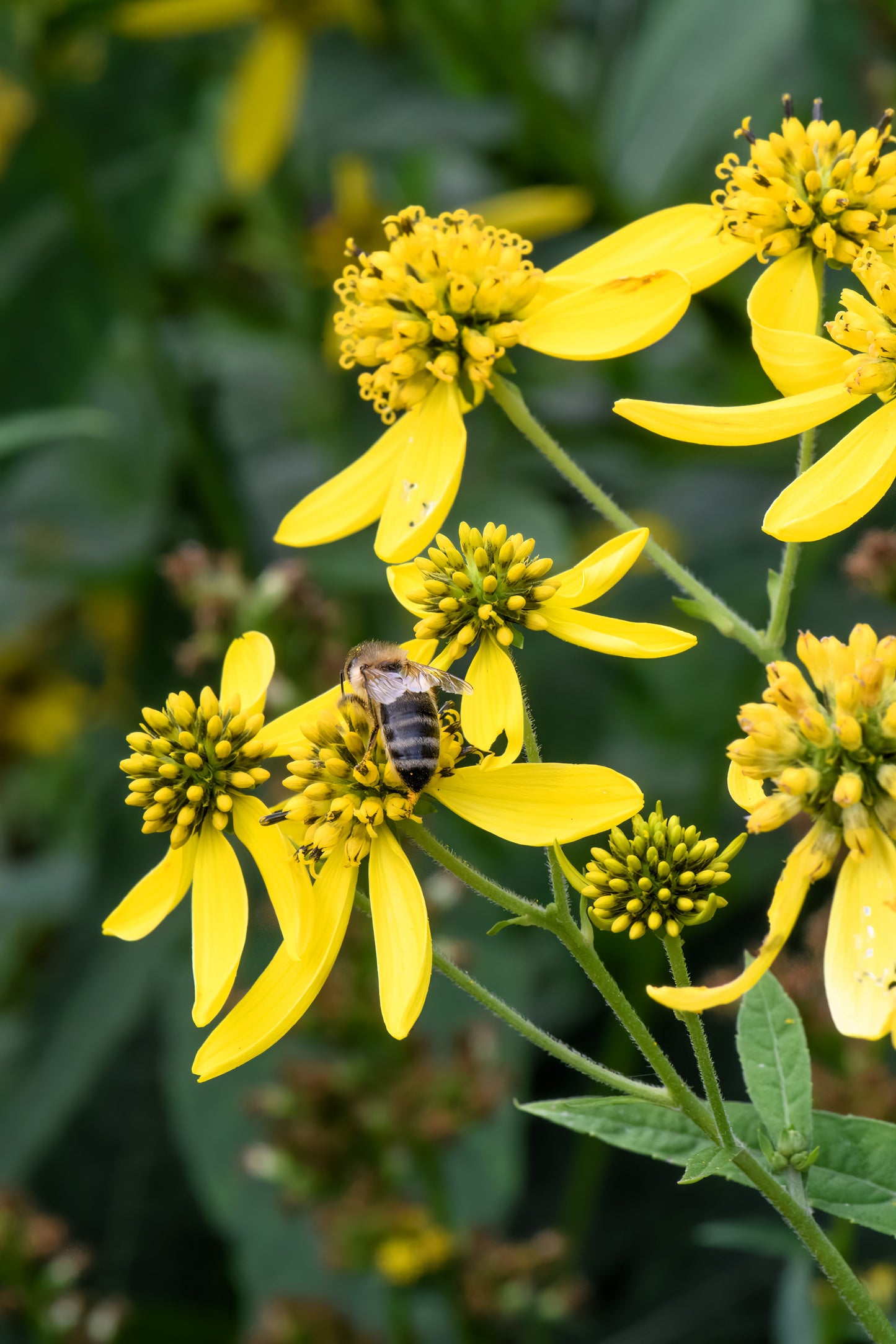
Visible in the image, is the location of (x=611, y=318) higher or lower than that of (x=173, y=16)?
lower

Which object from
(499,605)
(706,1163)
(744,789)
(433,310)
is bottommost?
(706,1163)

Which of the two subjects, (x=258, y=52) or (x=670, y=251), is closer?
(x=670, y=251)

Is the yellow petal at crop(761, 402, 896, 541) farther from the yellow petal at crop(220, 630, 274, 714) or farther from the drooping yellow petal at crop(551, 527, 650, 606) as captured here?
the yellow petal at crop(220, 630, 274, 714)

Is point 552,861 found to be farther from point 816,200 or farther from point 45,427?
point 45,427

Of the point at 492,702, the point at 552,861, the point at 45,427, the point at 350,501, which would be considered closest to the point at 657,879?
the point at 552,861

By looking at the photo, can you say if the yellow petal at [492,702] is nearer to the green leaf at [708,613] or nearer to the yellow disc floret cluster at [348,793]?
the yellow disc floret cluster at [348,793]

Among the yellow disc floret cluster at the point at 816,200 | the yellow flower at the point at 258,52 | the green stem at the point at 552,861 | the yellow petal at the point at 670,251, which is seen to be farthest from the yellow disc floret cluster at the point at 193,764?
the yellow flower at the point at 258,52

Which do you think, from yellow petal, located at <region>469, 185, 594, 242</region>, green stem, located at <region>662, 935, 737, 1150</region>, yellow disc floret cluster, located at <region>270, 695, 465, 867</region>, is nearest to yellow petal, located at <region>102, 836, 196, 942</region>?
yellow disc floret cluster, located at <region>270, 695, 465, 867</region>

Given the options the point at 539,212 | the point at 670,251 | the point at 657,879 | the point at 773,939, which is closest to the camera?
the point at 773,939
